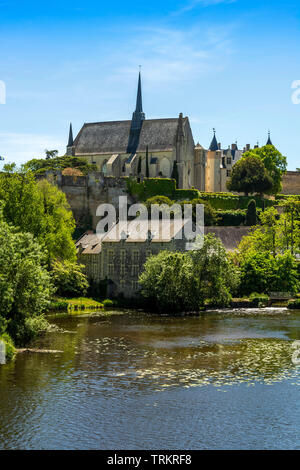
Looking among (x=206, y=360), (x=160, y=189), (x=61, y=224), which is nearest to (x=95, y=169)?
(x=160, y=189)

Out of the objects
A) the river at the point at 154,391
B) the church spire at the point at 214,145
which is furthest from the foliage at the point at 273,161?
the river at the point at 154,391

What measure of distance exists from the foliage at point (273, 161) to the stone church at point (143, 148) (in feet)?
30.4

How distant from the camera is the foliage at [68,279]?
53.0 m

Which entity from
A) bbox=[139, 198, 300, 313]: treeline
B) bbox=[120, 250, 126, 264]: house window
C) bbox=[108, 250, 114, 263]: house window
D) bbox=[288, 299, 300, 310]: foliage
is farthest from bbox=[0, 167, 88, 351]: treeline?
bbox=[288, 299, 300, 310]: foliage

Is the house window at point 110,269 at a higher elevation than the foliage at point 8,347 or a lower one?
higher

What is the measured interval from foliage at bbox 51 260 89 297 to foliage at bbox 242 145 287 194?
4988 centimetres

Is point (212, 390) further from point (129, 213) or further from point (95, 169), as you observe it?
point (95, 169)

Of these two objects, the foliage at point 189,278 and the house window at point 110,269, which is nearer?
the foliage at point 189,278

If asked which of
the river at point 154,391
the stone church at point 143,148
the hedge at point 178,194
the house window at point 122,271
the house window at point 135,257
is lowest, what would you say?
the river at point 154,391

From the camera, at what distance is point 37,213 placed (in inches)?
2010

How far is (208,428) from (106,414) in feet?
12.6

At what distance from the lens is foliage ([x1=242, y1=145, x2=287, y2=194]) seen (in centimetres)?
9900

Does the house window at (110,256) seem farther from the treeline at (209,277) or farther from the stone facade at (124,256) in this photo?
the treeline at (209,277)

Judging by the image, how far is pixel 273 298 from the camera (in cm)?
5506
